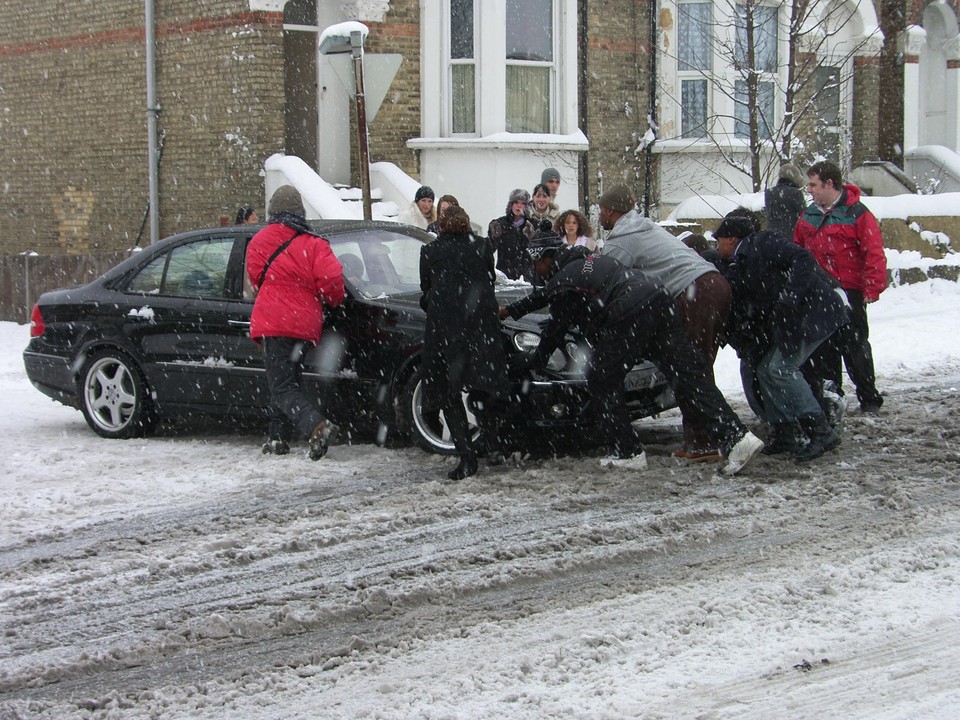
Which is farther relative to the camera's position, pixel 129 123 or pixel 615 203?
pixel 129 123

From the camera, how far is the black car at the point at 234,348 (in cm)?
775

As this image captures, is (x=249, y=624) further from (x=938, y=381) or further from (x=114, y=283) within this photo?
(x=938, y=381)

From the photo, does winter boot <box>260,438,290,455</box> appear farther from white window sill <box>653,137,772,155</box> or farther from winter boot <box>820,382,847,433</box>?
white window sill <box>653,137,772,155</box>

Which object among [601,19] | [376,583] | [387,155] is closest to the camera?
[376,583]

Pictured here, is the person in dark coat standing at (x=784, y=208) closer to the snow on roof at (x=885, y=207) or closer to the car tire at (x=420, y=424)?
the car tire at (x=420, y=424)

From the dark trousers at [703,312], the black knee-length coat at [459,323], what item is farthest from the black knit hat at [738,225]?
the black knee-length coat at [459,323]

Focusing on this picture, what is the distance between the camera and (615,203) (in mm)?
7543

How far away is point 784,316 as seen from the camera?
7426 millimetres

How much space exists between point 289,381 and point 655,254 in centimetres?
244

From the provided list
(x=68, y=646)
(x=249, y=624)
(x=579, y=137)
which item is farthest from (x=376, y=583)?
(x=579, y=137)

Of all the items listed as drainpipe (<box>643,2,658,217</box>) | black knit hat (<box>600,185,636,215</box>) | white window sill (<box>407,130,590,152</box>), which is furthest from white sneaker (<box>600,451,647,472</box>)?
drainpipe (<box>643,2,658,217</box>)

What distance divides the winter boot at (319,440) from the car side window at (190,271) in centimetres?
156

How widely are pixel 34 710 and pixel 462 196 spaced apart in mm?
13264

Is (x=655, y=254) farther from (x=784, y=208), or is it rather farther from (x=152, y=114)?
(x=152, y=114)
